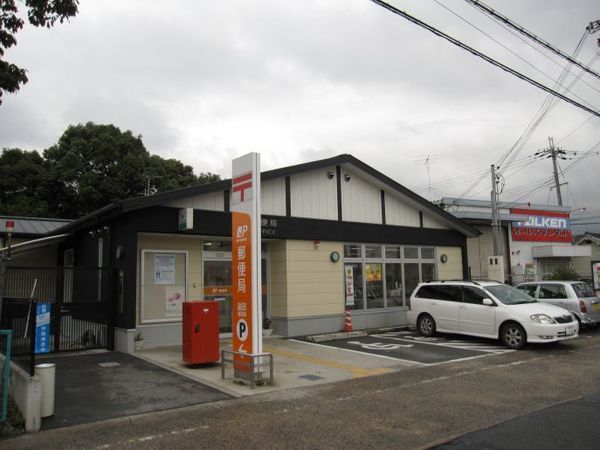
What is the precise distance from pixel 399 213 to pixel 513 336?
651 cm

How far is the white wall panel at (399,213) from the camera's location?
55.4 ft

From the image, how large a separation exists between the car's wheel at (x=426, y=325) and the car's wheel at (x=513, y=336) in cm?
222

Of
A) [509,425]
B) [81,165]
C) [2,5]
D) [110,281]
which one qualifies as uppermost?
[81,165]

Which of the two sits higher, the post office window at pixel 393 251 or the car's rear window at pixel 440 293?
the post office window at pixel 393 251

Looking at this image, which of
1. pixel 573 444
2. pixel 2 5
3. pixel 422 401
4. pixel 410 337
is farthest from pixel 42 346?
pixel 573 444

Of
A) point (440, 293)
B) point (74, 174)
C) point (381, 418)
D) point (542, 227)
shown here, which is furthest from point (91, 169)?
point (381, 418)

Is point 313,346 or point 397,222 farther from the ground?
point 397,222

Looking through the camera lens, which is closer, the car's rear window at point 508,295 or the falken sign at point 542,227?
the car's rear window at point 508,295

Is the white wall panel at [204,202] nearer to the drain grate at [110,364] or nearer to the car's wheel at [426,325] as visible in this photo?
the drain grate at [110,364]

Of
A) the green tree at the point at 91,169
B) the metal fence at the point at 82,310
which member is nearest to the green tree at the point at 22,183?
the green tree at the point at 91,169

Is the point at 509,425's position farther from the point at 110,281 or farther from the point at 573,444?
the point at 110,281

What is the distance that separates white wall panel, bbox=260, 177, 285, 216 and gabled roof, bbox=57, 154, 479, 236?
0.80 feet

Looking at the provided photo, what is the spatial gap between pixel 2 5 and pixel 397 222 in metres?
13.0

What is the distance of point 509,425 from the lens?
5957 mm
